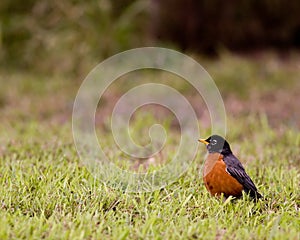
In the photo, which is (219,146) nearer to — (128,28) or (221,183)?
(221,183)

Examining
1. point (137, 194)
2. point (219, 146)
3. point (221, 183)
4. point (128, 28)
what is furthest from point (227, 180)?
point (128, 28)

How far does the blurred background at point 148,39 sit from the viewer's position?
8.05 metres

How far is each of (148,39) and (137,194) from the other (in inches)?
231

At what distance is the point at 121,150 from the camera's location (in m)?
4.98

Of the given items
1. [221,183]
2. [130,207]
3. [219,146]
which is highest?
[219,146]

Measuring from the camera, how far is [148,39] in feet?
30.0

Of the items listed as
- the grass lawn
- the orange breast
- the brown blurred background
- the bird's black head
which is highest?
the brown blurred background

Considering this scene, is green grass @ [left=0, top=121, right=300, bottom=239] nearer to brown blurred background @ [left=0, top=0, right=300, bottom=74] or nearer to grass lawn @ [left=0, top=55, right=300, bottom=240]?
grass lawn @ [left=0, top=55, right=300, bottom=240]

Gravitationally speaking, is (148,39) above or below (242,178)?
above

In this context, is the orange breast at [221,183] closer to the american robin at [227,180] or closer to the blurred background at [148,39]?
the american robin at [227,180]

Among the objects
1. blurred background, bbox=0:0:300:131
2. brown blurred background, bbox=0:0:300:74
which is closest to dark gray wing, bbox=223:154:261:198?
blurred background, bbox=0:0:300:131

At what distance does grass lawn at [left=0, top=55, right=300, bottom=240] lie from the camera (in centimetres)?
294

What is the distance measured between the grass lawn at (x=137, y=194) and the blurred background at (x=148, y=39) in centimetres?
132

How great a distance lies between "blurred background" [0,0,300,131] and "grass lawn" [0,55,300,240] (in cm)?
132
